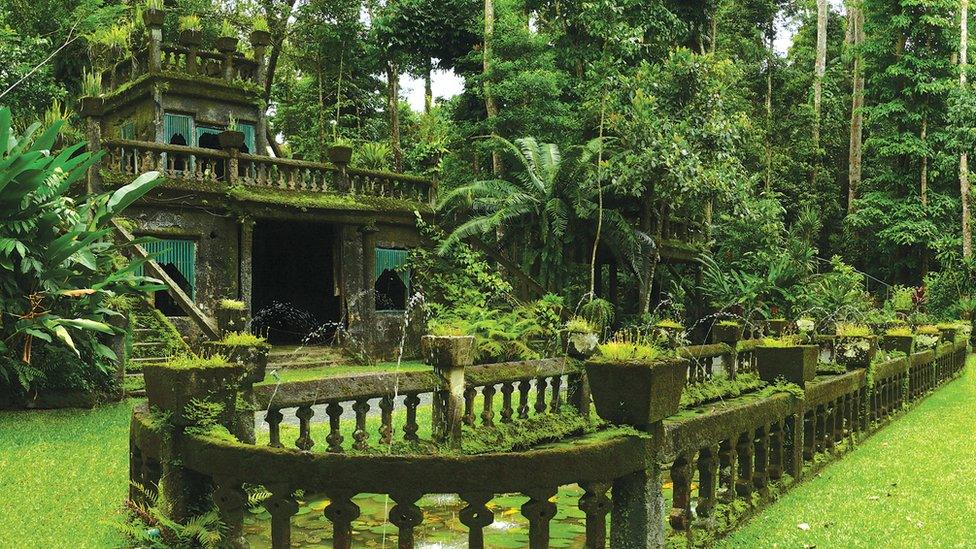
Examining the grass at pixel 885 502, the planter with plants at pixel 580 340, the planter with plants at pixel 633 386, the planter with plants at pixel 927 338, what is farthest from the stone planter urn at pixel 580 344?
the planter with plants at pixel 927 338

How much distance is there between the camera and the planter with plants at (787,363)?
22.2 ft

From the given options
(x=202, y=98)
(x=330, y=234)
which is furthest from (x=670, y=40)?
(x=202, y=98)

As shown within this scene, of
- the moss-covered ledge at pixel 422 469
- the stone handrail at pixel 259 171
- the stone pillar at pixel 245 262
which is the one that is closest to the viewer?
the moss-covered ledge at pixel 422 469

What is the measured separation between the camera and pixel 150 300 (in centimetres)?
1332

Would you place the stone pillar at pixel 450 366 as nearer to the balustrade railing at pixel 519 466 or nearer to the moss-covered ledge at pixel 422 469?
the balustrade railing at pixel 519 466

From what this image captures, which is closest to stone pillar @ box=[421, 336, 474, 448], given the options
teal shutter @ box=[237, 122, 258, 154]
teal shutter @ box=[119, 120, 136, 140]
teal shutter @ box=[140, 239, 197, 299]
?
teal shutter @ box=[140, 239, 197, 299]

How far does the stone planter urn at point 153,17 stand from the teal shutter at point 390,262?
7254 mm

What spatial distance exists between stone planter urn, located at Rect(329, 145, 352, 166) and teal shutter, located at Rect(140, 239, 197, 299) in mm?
3279

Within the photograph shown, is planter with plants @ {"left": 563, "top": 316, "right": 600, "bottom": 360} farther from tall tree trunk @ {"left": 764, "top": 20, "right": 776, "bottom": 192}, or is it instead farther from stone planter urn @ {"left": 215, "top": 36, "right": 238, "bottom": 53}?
tall tree trunk @ {"left": 764, "top": 20, "right": 776, "bottom": 192}

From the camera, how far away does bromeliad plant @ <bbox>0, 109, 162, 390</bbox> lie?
916cm

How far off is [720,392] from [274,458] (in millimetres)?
4161

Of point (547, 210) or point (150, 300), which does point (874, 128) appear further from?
point (150, 300)

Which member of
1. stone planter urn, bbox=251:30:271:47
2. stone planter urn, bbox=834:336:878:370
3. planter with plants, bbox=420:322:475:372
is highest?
stone planter urn, bbox=251:30:271:47

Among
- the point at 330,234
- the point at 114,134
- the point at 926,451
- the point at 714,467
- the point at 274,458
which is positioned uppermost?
the point at 114,134
